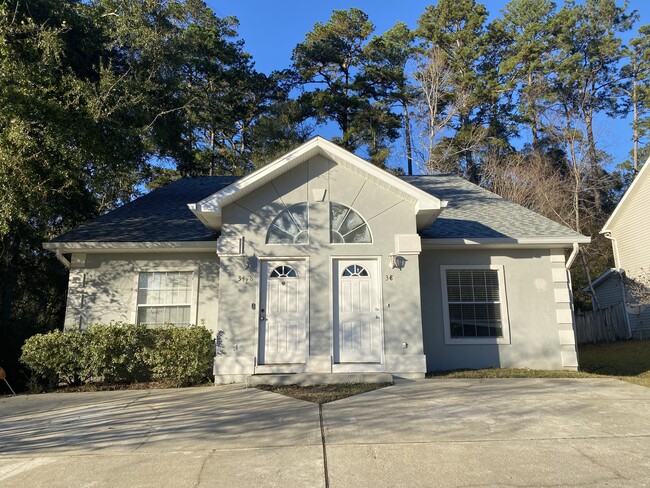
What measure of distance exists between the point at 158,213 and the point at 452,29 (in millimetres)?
27296

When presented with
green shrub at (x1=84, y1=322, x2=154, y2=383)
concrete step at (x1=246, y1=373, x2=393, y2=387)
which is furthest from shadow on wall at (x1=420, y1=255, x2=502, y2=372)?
green shrub at (x1=84, y1=322, x2=154, y2=383)

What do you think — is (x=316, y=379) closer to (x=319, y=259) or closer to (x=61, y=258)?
(x=319, y=259)

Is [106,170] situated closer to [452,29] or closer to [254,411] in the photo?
[254,411]

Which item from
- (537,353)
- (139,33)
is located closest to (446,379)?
(537,353)

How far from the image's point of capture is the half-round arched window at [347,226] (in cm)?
970

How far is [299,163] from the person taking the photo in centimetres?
984

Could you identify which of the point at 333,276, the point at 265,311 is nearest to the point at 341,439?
the point at 265,311

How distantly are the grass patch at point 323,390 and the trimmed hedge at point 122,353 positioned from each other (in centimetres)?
150

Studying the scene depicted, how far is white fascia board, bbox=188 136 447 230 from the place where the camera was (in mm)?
9344

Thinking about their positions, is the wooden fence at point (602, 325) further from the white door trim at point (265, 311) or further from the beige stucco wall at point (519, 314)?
the white door trim at point (265, 311)

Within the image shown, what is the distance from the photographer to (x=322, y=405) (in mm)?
6871

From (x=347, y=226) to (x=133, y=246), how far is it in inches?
186

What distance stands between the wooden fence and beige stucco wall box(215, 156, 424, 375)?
1413 centimetres

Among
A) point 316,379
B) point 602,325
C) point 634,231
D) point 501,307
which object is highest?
point 634,231
